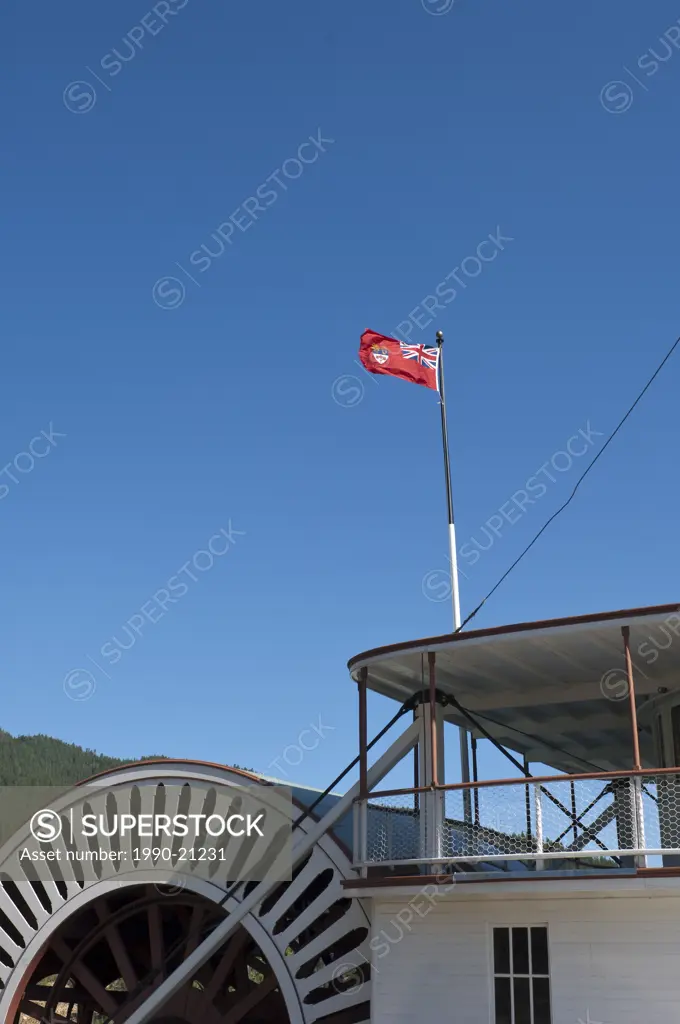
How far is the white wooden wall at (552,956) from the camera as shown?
11.7m

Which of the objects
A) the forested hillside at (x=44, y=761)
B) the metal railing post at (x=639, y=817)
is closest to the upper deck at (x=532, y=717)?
the metal railing post at (x=639, y=817)

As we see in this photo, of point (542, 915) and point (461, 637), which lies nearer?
point (542, 915)

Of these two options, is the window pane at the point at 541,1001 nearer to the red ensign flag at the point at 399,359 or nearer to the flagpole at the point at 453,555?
the flagpole at the point at 453,555

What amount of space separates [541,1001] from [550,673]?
4.04m

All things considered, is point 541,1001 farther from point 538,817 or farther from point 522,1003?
point 538,817

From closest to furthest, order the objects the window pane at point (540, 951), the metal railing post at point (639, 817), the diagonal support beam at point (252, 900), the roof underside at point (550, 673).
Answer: the metal railing post at point (639, 817) < the window pane at point (540, 951) < the roof underside at point (550, 673) < the diagonal support beam at point (252, 900)

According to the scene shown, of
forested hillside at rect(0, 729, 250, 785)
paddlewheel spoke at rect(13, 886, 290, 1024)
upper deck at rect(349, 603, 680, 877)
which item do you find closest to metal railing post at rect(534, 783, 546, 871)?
upper deck at rect(349, 603, 680, 877)

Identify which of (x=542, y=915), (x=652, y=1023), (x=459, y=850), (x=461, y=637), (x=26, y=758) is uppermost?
(x=26, y=758)

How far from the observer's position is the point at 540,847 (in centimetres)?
1181

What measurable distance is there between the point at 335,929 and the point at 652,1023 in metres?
4.47

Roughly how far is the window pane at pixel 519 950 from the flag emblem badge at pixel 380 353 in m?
8.08

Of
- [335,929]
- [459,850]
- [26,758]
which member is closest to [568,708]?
[459,850]

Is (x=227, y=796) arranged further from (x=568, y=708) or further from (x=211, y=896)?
(x=568, y=708)

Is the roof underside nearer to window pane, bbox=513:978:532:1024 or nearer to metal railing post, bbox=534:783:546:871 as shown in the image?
metal railing post, bbox=534:783:546:871
